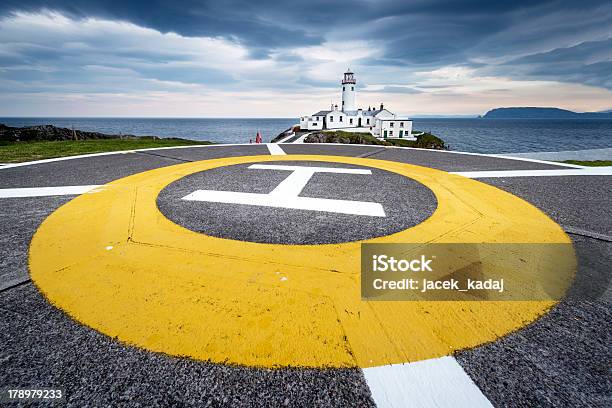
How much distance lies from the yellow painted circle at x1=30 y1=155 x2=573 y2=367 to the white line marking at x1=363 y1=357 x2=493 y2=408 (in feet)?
0.20

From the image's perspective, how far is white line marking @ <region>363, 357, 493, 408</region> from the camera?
4.32 feet

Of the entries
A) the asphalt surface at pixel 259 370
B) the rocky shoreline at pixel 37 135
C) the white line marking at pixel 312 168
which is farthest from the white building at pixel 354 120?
the asphalt surface at pixel 259 370

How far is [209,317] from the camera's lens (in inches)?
71.7

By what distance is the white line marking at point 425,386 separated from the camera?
1315 millimetres

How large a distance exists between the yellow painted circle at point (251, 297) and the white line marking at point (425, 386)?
61 millimetres

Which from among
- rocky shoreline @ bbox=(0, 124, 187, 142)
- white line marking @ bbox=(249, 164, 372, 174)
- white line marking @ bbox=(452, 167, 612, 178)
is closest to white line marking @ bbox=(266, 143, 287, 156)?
white line marking @ bbox=(249, 164, 372, 174)

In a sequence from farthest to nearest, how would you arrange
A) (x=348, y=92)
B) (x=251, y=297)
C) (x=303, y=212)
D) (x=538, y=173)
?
(x=348, y=92) → (x=538, y=173) → (x=303, y=212) → (x=251, y=297)

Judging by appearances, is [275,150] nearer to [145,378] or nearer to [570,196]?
[570,196]

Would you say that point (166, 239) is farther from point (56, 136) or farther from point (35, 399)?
point (56, 136)

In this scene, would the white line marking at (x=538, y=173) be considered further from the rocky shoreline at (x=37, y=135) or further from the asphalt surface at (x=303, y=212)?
the rocky shoreline at (x=37, y=135)

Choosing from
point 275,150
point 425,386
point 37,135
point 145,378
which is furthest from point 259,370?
point 37,135

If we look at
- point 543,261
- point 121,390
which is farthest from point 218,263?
point 543,261

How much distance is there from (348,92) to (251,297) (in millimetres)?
71856

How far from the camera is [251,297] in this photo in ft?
6.54
